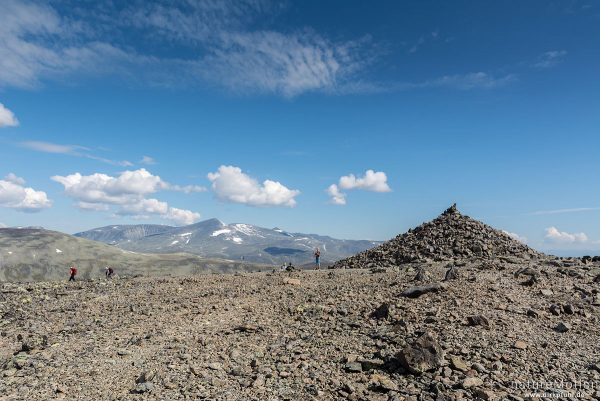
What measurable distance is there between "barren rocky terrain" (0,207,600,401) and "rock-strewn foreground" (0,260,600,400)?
54 mm

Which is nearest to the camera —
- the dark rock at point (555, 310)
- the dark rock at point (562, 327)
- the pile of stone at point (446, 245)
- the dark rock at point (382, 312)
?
the dark rock at point (562, 327)

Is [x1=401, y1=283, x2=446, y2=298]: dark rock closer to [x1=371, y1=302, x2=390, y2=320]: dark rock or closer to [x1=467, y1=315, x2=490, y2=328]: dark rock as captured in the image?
[x1=371, y1=302, x2=390, y2=320]: dark rock

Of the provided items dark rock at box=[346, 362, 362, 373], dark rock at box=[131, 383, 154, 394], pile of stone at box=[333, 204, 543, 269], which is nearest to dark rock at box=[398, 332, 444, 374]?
dark rock at box=[346, 362, 362, 373]

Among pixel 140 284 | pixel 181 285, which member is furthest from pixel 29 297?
pixel 181 285

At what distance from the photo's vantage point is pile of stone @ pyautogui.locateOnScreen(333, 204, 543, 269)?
33938 mm

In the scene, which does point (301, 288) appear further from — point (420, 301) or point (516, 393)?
point (516, 393)

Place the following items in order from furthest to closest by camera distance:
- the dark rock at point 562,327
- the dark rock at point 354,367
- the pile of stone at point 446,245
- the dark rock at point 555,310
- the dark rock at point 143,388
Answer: the pile of stone at point 446,245
the dark rock at point 555,310
the dark rock at point 562,327
the dark rock at point 354,367
the dark rock at point 143,388

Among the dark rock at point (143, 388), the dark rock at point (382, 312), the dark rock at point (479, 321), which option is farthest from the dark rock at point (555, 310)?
the dark rock at point (143, 388)

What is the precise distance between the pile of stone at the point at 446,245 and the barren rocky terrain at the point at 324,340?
343 inches

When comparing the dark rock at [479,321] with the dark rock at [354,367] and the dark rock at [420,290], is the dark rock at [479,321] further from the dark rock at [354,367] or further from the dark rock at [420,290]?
the dark rock at [354,367]

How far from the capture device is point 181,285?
2777cm

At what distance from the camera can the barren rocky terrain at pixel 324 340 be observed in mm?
11047

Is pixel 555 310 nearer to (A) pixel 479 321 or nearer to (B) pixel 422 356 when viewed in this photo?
(A) pixel 479 321

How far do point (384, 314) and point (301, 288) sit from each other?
8.06m
